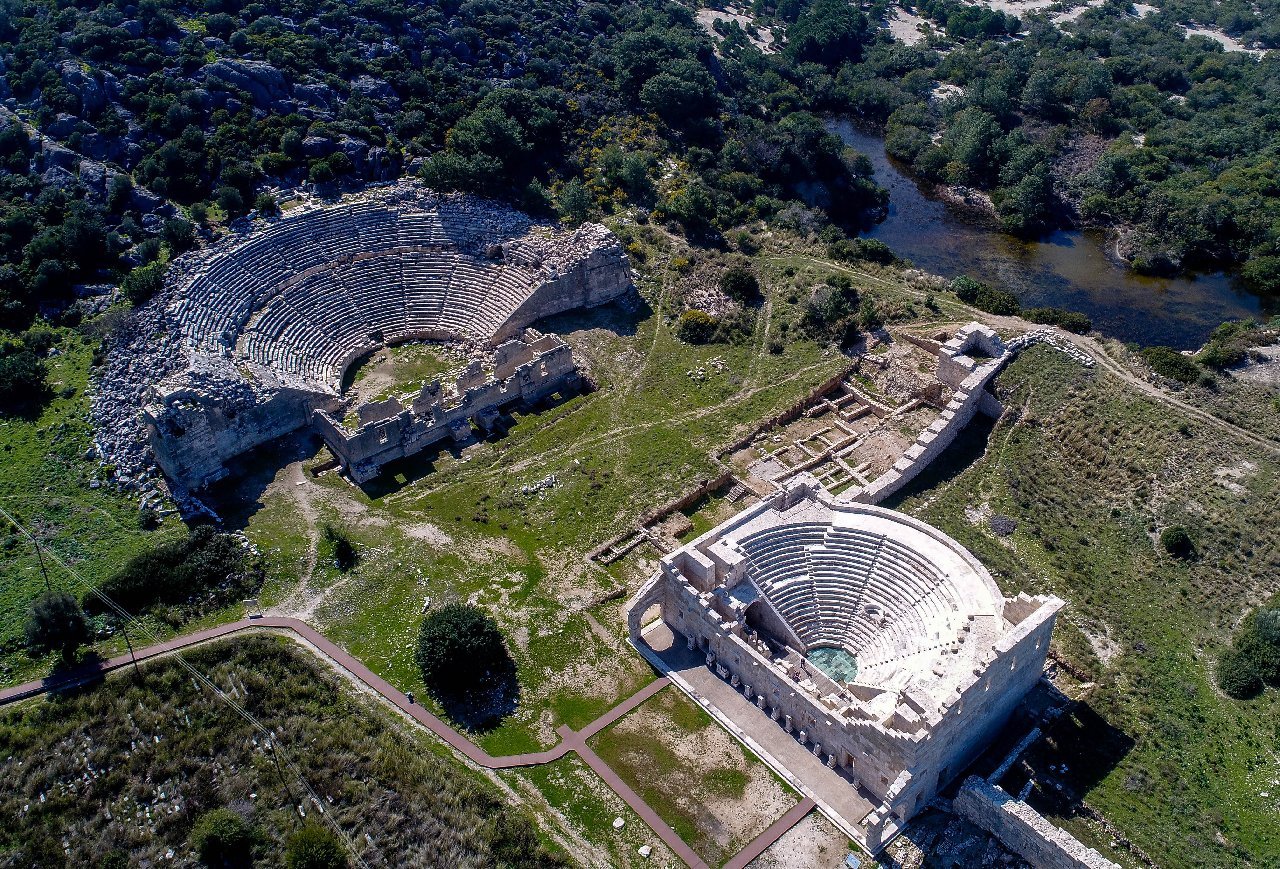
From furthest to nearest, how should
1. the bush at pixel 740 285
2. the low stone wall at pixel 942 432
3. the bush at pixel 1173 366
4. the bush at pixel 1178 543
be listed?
the bush at pixel 740 285 < the bush at pixel 1173 366 < the low stone wall at pixel 942 432 < the bush at pixel 1178 543

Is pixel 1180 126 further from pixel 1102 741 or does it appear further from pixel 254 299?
pixel 254 299

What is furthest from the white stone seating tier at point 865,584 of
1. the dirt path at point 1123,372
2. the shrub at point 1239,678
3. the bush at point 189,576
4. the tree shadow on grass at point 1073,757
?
the bush at point 189,576

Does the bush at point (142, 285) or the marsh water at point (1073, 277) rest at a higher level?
the marsh water at point (1073, 277)

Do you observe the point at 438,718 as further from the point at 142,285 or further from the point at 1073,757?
the point at 142,285

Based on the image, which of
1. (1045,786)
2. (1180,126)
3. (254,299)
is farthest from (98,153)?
(1180,126)

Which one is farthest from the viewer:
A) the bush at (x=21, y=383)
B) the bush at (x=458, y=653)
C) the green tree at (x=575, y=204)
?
the green tree at (x=575, y=204)

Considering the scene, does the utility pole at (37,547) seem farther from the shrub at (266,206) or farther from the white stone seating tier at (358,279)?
the shrub at (266,206)

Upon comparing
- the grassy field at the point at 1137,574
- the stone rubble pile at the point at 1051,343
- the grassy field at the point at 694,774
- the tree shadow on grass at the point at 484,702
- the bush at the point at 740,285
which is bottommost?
the tree shadow on grass at the point at 484,702
